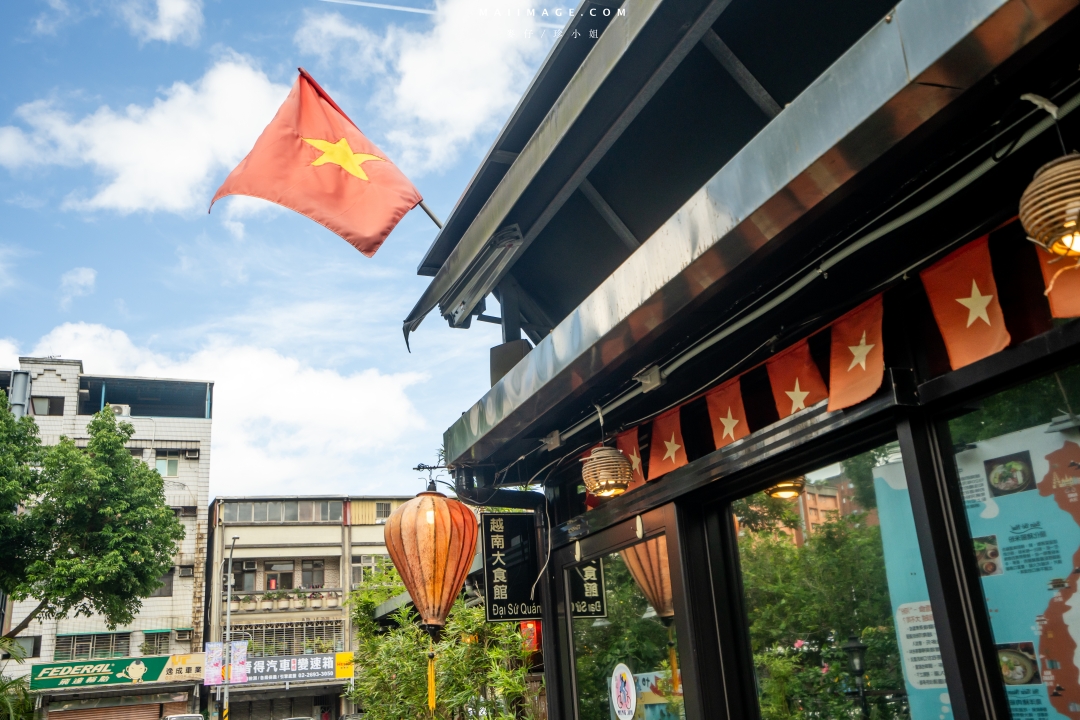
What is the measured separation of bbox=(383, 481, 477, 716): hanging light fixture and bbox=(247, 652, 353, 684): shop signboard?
34580 millimetres

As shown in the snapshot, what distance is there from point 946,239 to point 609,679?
13.3 feet

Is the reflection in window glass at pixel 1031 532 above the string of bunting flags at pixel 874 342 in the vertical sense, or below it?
below

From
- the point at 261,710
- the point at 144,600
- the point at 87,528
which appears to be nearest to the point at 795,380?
the point at 87,528

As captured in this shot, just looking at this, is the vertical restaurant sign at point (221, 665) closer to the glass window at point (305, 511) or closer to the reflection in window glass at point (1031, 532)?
the glass window at point (305, 511)

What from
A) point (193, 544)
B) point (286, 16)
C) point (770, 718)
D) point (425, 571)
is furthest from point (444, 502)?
point (193, 544)

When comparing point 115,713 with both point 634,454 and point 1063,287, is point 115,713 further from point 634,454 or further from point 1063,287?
point 1063,287

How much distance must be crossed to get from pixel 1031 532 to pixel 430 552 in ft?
12.9

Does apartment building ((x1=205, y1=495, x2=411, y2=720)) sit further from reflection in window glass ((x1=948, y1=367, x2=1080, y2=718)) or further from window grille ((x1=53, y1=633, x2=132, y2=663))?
reflection in window glass ((x1=948, y1=367, x2=1080, y2=718))

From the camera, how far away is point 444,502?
634cm

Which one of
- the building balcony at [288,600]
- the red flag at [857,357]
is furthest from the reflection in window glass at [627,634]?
the building balcony at [288,600]

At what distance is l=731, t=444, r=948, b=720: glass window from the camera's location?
3887mm

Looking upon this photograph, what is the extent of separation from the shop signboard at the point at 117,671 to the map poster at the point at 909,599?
41.8 meters

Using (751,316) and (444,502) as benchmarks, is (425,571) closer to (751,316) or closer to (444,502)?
(444,502)

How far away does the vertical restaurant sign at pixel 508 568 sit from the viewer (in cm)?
711
